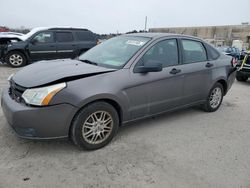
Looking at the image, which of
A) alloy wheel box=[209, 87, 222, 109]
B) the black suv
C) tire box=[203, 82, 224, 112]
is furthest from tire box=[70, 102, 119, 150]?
the black suv

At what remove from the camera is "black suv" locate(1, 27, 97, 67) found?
31.2 ft

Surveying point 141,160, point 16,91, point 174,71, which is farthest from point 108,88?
point 174,71

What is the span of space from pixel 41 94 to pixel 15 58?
7.64m

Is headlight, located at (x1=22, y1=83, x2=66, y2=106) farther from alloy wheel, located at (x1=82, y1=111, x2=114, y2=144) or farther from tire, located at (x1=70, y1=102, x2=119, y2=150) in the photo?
alloy wheel, located at (x1=82, y1=111, x2=114, y2=144)

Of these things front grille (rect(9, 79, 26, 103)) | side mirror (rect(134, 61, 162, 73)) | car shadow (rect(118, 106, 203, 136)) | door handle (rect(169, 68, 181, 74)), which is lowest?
car shadow (rect(118, 106, 203, 136))

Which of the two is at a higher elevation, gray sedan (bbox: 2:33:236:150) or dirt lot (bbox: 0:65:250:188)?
gray sedan (bbox: 2:33:236:150)

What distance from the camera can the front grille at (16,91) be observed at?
9.91 ft

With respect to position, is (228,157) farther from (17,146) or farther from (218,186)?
(17,146)

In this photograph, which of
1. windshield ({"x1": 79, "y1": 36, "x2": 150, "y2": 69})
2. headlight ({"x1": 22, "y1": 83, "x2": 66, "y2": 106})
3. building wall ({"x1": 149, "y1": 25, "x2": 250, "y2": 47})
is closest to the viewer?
headlight ({"x1": 22, "y1": 83, "x2": 66, "y2": 106})

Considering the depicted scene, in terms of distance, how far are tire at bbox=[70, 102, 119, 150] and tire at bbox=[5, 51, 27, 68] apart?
752 centimetres

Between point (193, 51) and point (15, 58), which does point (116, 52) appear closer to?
point (193, 51)

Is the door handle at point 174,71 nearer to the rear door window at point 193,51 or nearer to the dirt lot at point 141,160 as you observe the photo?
the rear door window at point 193,51

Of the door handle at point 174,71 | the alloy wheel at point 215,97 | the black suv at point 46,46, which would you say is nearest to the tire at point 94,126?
the door handle at point 174,71

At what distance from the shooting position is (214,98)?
16.6 ft
